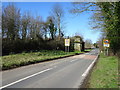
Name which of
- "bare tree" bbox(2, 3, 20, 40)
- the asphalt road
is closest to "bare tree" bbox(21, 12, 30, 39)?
"bare tree" bbox(2, 3, 20, 40)

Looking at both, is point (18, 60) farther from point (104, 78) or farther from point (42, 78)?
point (104, 78)

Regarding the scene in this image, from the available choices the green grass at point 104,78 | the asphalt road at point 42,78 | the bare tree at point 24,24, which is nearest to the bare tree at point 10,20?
the bare tree at point 24,24

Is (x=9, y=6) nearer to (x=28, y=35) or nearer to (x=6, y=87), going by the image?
(x=28, y=35)

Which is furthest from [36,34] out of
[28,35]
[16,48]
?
[16,48]

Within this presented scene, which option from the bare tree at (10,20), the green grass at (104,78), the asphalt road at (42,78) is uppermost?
the bare tree at (10,20)

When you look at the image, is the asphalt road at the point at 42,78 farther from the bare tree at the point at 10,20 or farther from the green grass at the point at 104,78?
the bare tree at the point at 10,20

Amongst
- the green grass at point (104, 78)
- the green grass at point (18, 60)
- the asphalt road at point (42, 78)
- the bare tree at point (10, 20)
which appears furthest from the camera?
the bare tree at point (10, 20)

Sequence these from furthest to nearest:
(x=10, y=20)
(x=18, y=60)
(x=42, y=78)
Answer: (x=10, y=20) < (x=18, y=60) < (x=42, y=78)

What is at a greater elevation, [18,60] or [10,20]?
[10,20]

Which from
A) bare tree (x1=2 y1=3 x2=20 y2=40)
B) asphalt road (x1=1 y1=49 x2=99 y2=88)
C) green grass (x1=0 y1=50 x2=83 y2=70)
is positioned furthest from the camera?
bare tree (x1=2 y1=3 x2=20 y2=40)

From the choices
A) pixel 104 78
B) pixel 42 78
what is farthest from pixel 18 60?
pixel 104 78

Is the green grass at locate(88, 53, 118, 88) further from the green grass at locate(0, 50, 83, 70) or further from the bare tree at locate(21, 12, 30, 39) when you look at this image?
the bare tree at locate(21, 12, 30, 39)

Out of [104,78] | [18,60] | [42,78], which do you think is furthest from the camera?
[18,60]

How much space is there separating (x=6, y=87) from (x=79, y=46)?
2251 inches
